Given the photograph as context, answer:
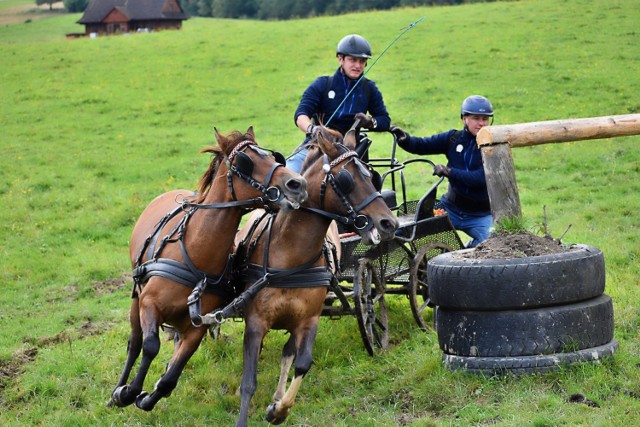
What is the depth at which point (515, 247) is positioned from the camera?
20.7 feet

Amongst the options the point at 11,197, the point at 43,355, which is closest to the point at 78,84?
the point at 11,197

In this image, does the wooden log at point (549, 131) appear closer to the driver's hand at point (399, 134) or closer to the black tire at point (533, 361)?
the black tire at point (533, 361)

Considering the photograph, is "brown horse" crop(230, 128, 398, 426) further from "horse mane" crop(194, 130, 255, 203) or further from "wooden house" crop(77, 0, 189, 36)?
"wooden house" crop(77, 0, 189, 36)

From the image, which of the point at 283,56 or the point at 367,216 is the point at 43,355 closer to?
the point at 367,216

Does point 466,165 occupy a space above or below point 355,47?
below

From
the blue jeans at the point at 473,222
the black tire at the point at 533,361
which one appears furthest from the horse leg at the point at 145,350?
the blue jeans at the point at 473,222

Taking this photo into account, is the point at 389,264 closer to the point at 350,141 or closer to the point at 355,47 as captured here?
the point at 355,47

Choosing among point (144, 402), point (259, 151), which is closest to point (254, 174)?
point (259, 151)

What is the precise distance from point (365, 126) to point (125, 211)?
794 centimetres

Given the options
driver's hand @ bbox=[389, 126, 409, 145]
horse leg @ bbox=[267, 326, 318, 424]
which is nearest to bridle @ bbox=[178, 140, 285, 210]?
horse leg @ bbox=[267, 326, 318, 424]

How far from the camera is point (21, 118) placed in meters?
22.6

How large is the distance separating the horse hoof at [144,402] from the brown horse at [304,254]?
83 centimetres

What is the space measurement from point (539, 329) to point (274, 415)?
1970mm

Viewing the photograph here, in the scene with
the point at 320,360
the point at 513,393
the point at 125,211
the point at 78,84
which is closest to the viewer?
the point at 513,393
